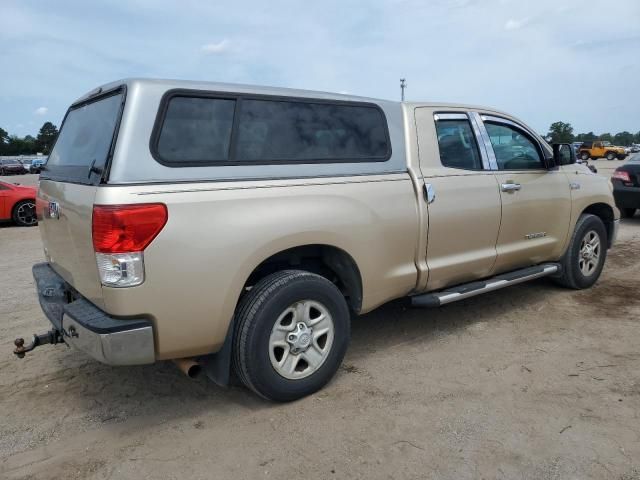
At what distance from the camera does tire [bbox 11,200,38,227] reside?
37.6ft

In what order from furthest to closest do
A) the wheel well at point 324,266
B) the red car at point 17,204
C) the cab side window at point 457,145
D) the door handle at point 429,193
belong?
1. the red car at point 17,204
2. the cab side window at point 457,145
3. the door handle at point 429,193
4. the wheel well at point 324,266

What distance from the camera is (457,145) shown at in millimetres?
4184

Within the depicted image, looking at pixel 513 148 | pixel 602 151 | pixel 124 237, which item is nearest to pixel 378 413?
pixel 124 237

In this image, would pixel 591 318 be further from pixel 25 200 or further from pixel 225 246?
pixel 25 200

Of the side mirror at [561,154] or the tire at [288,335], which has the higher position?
the side mirror at [561,154]

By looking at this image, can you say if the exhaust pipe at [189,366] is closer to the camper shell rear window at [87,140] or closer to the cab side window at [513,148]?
the camper shell rear window at [87,140]

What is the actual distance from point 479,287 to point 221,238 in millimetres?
2341

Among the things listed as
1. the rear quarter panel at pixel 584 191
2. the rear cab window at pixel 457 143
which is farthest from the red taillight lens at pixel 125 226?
the rear quarter panel at pixel 584 191

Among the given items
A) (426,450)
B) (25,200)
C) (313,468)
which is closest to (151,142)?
(313,468)

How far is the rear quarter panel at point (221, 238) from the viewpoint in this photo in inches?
103

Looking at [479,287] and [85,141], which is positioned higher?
[85,141]

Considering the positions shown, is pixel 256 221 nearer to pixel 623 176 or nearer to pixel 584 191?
pixel 584 191

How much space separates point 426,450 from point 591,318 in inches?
106

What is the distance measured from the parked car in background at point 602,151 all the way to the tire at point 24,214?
153ft
